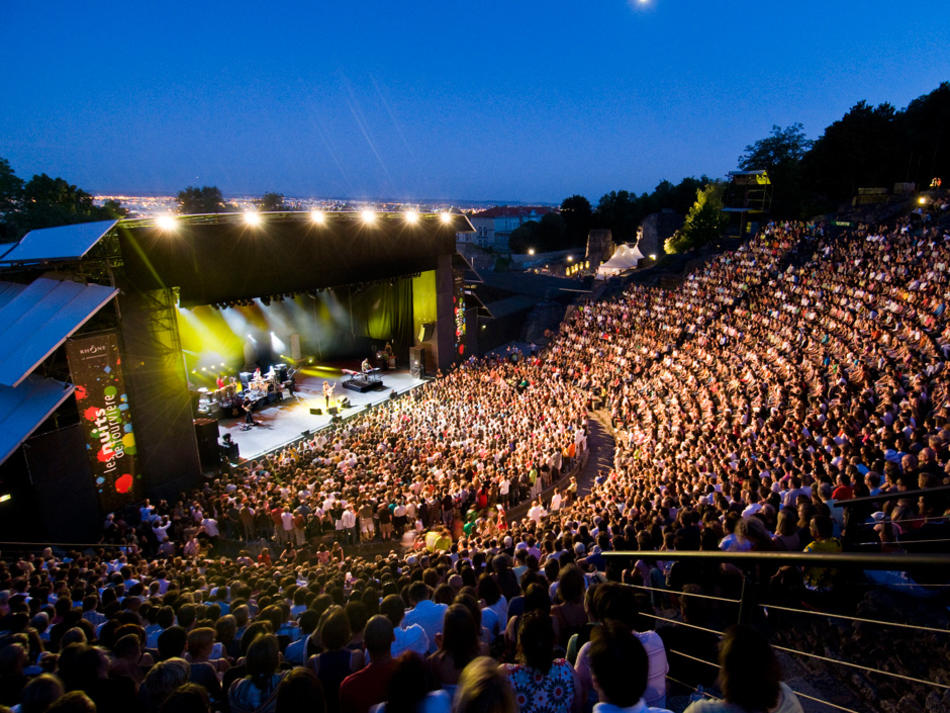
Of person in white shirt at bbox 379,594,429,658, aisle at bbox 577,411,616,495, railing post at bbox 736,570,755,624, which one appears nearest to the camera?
railing post at bbox 736,570,755,624

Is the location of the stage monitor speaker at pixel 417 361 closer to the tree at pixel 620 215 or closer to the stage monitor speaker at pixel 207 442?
the stage monitor speaker at pixel 207 442

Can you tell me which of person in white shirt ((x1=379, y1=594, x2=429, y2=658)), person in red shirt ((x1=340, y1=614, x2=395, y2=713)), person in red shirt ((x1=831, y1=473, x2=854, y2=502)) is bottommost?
person in red shirt ((x1=831, y1=473, x2=854, y2=502))

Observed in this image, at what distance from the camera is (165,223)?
1306cm

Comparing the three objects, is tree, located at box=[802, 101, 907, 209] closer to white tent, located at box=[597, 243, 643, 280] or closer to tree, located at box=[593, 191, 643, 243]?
white tent, located at box=[597, 243, 643, 280]

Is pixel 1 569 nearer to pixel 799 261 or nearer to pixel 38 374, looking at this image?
pixel 38 374

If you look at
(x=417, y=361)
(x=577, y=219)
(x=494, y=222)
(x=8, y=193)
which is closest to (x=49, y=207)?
(x=8, y=193)

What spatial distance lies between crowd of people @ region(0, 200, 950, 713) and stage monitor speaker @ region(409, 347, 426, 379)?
3.71 meters

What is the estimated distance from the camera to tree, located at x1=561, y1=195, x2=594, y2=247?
62938mm

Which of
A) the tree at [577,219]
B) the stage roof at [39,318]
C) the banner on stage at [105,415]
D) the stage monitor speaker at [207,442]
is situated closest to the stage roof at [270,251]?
the stage roof at [39,318]

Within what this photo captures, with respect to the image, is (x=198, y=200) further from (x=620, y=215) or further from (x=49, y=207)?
(x=620, y=215)

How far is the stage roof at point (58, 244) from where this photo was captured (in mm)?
10719

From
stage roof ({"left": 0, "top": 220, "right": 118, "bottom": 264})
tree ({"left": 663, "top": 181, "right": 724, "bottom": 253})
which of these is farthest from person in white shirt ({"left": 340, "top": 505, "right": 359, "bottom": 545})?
tree ({"left": 663, "top": 181, "right": 724, "bottom": 253})

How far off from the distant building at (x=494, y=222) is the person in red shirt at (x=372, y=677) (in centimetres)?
7537

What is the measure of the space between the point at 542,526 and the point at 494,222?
118730mm
